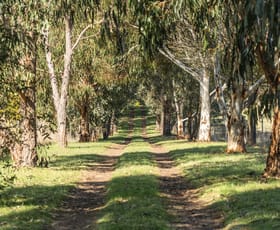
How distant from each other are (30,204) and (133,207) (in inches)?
99.2

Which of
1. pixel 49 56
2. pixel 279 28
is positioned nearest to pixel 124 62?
pixel 49 56

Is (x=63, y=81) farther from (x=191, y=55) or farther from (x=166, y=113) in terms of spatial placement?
(x=166, y=113)

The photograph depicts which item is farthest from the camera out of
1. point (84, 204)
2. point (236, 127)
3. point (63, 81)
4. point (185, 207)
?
point (63, 81)

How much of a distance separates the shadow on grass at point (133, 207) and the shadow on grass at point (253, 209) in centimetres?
139

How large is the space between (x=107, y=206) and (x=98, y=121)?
139 feet

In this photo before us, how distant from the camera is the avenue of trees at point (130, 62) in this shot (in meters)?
11.8

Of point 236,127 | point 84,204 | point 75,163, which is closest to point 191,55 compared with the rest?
point 236,127

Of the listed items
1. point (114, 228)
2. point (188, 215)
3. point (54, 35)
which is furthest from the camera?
point (54, 35)

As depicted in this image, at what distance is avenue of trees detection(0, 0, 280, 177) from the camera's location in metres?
11.8

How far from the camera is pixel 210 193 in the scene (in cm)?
1511

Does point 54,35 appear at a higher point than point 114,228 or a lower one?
higher

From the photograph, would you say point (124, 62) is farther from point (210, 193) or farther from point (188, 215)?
point (188, 215)

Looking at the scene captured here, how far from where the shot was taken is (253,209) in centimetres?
1209

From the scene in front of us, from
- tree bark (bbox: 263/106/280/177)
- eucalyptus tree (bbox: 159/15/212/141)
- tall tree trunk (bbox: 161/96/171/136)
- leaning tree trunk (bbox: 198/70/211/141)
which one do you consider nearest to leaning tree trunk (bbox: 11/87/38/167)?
eucalyptus tree (bbox: 159/15/212/141)
